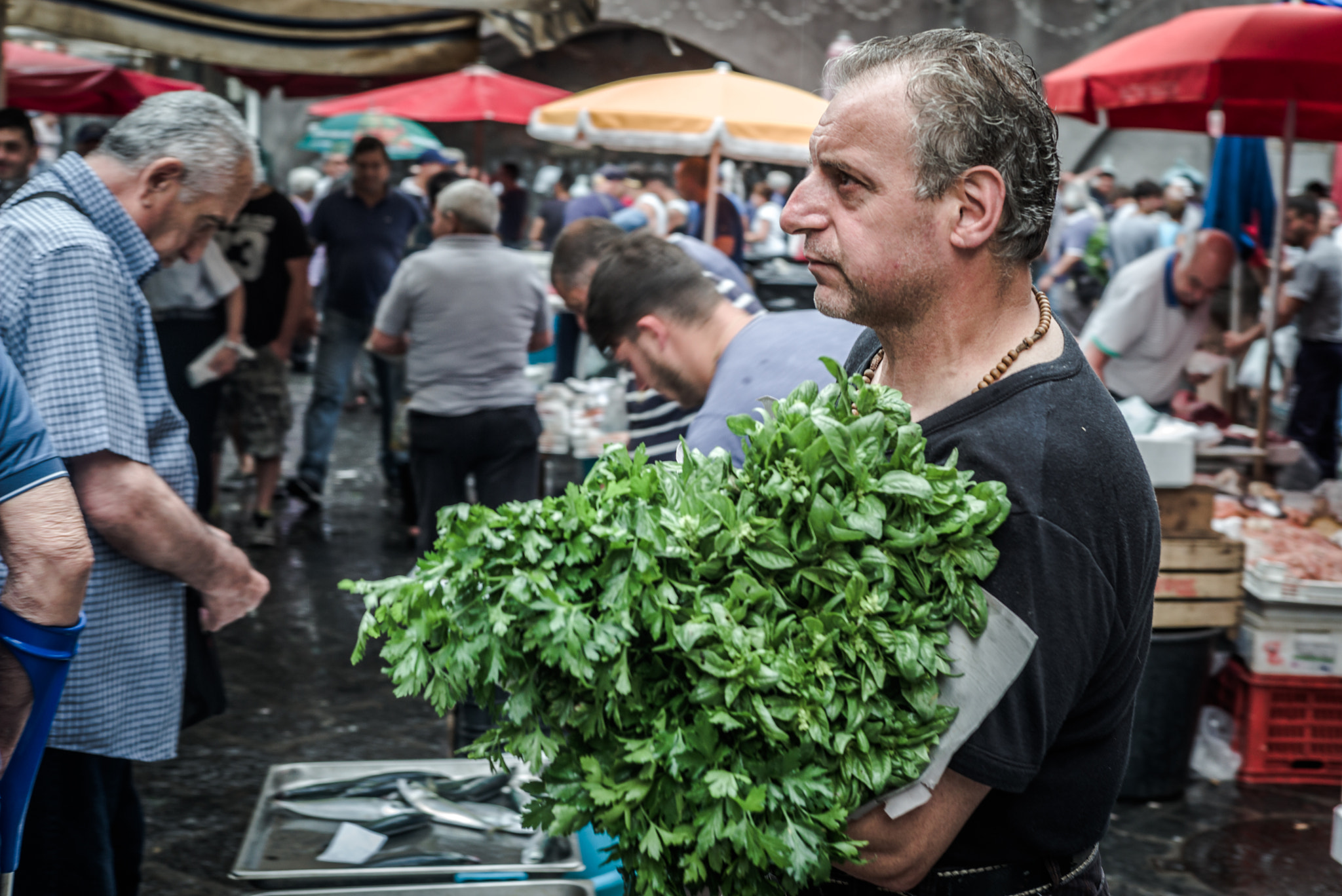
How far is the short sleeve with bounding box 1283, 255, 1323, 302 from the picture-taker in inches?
363

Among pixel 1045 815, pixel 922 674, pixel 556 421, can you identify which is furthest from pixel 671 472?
pixel 556 421

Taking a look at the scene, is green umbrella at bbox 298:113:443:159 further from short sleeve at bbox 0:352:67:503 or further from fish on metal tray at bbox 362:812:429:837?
short sleeve at bbox 0:352:67:503

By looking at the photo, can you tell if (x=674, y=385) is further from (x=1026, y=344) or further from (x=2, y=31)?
(x=2, y=31)

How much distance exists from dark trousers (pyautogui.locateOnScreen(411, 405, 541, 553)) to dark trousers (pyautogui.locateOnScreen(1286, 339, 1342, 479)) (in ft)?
22.5

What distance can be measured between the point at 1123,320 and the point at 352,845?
5123mm

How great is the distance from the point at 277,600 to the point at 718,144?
13.0 ft

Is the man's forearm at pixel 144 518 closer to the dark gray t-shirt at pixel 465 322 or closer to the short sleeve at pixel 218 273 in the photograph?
the dark gray t-shirt at pixel 465 322

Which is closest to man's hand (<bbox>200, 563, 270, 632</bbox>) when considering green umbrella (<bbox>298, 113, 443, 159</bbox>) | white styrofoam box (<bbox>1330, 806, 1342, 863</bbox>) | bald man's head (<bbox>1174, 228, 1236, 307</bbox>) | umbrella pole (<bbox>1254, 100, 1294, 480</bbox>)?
white styrofoam box (<bbox>1330, 806, 1342, 863</bbox>)

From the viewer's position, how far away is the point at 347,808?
2.87 meters

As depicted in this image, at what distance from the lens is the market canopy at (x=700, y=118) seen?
806 cm

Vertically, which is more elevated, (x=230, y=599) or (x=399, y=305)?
(x=399, y=305)

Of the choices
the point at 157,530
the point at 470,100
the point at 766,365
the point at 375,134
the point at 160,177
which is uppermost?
the point at 470,100

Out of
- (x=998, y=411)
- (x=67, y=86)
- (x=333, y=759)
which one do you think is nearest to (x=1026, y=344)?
(x=998, y=411)

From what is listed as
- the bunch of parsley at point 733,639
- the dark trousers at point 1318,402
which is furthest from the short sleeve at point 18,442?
the dark trousers at point 1318,402
